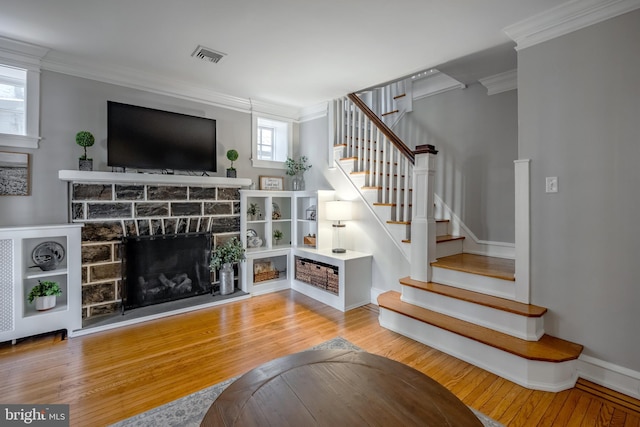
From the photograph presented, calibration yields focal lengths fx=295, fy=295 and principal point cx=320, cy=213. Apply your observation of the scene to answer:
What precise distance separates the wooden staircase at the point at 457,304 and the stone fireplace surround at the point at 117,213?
6.40 ft

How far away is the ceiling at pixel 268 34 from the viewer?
2213mm

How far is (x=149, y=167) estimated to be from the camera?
11.4 ft

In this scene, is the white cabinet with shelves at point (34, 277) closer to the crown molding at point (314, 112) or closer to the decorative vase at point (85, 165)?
the decorative vase at point (85, 165)

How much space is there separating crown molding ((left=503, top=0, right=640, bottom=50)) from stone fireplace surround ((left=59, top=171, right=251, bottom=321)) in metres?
3.40

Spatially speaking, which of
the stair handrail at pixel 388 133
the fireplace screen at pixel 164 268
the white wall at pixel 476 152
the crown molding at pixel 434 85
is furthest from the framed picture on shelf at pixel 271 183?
the crown molding at pixel 434 85

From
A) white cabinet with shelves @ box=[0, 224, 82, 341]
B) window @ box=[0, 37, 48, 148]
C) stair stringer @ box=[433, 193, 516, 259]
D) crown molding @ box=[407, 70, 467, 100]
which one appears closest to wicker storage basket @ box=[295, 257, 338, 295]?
stair stringer @ box=[433, 193, 516, 259]

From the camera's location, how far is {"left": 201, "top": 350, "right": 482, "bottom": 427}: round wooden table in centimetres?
108

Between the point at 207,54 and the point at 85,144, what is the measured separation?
1547 millimetres

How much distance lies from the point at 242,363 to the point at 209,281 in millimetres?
1753

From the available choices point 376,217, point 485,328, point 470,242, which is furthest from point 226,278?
point 470,242

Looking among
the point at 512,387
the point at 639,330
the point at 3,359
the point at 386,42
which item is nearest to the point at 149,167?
the point at 3,359

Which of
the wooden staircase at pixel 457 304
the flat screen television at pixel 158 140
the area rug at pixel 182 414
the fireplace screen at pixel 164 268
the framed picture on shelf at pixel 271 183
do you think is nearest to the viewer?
the area rug at pixel 182 414

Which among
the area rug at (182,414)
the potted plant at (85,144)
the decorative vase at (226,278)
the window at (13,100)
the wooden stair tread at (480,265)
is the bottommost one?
the area rug at (182,414)

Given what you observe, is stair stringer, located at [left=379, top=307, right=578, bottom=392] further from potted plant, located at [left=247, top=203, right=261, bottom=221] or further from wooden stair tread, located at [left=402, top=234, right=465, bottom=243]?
potted plant, located at [left=247, top=203, right=261, bottom=221]
